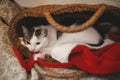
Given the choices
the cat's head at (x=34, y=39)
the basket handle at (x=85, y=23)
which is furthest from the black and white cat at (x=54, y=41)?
the basket handle at (x=85, y=23)

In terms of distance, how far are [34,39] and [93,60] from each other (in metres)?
0.35

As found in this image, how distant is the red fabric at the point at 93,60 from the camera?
985 mm

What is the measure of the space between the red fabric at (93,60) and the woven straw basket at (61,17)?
0.10ft

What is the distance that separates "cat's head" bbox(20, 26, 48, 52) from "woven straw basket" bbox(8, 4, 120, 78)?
0.03 metres

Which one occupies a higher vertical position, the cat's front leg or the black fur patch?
the black fur patch

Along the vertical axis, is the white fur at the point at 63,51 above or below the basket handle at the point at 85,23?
below

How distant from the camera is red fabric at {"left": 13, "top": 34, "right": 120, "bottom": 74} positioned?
985 millimetres

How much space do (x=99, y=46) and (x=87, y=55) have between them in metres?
0.14

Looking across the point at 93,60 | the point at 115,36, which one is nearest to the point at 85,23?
the point at 93,60

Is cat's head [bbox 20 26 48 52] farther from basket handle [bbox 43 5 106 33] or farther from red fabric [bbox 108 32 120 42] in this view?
red fabric [bbox 108 32 120 42]

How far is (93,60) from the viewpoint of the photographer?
1003mm

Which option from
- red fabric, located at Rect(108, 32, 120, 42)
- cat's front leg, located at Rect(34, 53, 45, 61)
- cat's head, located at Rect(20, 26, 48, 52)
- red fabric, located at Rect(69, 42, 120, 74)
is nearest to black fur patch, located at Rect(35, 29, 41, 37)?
cat's head, located at Rect(20, 26, 48, 52)

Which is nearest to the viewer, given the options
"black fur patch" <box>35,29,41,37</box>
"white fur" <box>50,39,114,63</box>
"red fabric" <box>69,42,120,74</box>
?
"red fabric" <box>69,42,120,74</box>

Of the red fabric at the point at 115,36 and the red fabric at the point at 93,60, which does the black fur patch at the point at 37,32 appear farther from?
the red fabric at the point at 115,36
